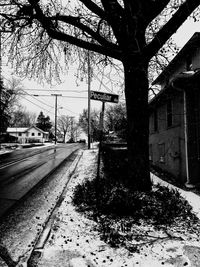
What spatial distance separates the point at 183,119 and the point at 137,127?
14.8 ft

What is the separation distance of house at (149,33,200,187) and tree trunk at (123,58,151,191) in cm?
192

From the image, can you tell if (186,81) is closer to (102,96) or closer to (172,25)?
(172,25)

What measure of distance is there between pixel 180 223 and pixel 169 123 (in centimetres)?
841

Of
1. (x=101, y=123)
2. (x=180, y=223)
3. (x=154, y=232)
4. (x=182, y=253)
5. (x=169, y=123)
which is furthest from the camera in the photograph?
(x=169, y=123)

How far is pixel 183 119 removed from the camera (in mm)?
9742

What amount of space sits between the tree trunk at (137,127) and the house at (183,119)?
192cm

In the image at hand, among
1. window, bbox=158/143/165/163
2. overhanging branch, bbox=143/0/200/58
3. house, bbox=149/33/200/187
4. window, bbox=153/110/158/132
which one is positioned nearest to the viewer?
overhanging branch, bbox=143/0/200/58

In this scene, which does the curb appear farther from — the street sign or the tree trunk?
the street sign

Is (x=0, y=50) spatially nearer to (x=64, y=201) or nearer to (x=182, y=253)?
(x=64, y=201)

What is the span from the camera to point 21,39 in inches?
346

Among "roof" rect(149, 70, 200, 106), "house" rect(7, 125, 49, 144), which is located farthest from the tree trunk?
"house" rect(7, 125, 49, 144)

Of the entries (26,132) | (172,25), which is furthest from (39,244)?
(26,132)

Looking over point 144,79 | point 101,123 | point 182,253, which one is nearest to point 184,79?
point 144,79

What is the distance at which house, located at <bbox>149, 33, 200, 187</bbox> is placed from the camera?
29.8ft
